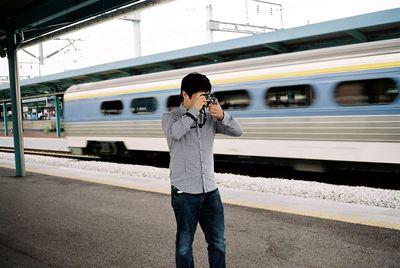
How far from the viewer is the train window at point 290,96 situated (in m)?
8.84

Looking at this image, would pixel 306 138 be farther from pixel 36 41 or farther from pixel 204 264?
pixel 36 41

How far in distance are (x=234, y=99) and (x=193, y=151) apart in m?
7.47

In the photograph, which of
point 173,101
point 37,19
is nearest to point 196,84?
point 37,19

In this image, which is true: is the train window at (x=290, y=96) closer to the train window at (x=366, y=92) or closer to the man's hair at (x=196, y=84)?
the train window at (x=366, y=92)

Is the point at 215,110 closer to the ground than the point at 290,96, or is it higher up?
closer to the ground

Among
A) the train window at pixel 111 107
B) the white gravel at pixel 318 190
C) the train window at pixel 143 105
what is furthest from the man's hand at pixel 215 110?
the train window at pixel 111 107

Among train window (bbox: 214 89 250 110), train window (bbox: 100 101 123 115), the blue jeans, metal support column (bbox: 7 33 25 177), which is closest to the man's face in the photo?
the blue jeans

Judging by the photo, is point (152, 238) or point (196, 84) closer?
point (196, 84)

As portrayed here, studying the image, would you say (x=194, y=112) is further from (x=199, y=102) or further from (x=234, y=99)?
(x=234, y=99)

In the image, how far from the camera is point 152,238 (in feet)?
14.7

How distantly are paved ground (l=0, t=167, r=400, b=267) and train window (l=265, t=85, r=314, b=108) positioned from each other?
161 inches

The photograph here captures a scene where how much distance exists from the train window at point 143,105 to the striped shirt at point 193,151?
356 inches

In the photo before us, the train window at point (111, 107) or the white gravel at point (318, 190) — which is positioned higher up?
the train window at point (111, 107)

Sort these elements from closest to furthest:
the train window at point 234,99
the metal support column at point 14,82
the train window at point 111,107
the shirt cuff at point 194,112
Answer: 1. the shirt cuff at point 194,112
2. the metal support column at point 14,82
3. the train window at point 234,99
4. the train window at point 111,107
